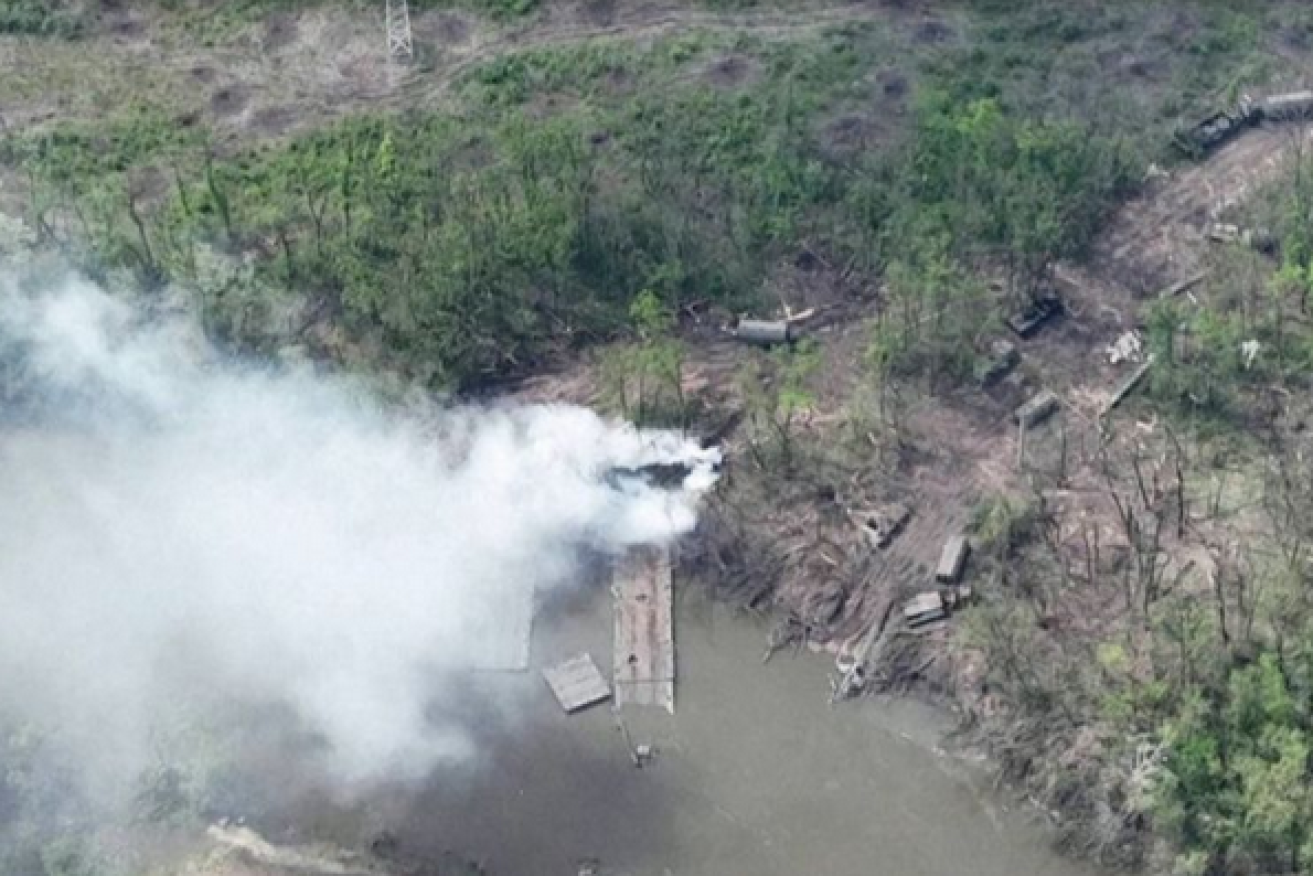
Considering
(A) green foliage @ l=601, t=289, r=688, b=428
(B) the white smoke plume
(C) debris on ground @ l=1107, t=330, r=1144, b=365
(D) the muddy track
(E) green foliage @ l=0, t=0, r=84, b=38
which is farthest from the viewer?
(E) green foliage @ l=0, t=0, r=84, b=38

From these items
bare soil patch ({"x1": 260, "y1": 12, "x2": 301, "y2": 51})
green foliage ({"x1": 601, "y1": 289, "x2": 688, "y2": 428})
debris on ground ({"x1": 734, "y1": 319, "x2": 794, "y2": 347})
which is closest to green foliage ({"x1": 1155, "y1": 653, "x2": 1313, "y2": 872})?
green foliage ({"x1": 601, "y1": 289, "x2": 688, "y2": 428})

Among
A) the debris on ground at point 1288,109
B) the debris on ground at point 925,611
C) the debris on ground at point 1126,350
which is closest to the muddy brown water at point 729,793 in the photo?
the debris on ground at point 925,611

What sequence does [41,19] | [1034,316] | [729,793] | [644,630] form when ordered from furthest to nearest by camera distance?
[41,19], [1034,316], [644,630], [729,793]

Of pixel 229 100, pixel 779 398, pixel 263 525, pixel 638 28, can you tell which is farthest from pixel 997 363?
pixel 229 100

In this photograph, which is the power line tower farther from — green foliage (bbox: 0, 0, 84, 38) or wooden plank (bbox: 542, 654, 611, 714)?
wooden plank (bbox: 542, 654, 611, 714)

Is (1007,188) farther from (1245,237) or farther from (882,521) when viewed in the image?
(882,521)

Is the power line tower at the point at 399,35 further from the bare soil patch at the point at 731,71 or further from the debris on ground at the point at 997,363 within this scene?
the debris on ground at the point at 997,363
